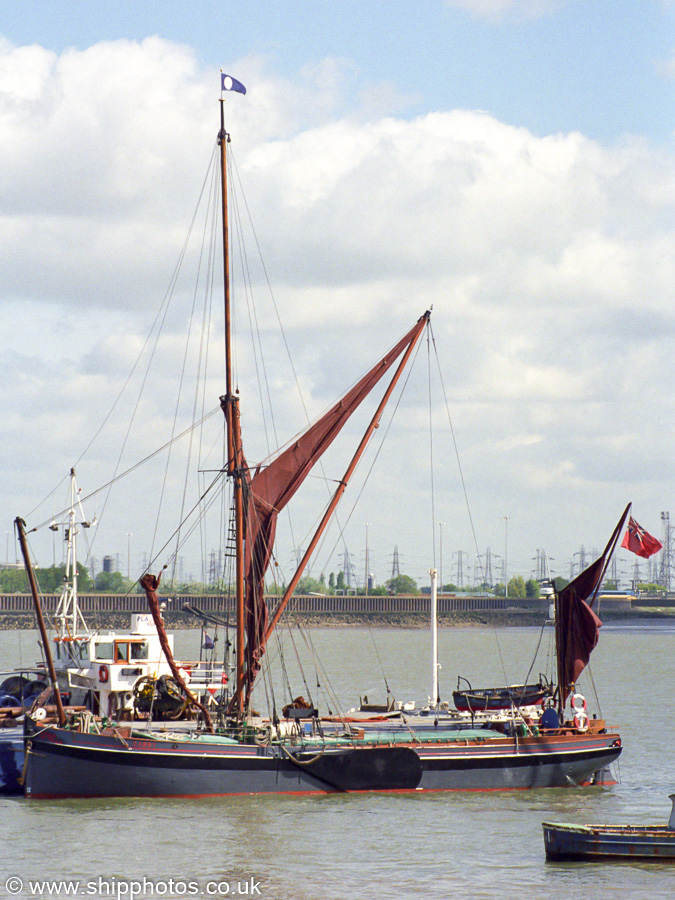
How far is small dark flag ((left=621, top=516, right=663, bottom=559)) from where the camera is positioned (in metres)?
42.2

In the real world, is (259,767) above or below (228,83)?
below

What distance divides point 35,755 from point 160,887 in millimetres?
10329

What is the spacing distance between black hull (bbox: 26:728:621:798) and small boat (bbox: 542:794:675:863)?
29.8 ft

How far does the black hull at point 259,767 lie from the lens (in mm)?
35812

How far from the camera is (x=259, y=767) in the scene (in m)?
36.4

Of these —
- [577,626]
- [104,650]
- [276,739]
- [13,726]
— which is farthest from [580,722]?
[13,726]

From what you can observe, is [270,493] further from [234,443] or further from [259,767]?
[259,767]

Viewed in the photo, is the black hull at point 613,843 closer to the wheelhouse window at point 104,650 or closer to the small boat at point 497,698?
the small boat at point 497,698

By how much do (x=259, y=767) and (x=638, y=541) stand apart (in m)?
15.7

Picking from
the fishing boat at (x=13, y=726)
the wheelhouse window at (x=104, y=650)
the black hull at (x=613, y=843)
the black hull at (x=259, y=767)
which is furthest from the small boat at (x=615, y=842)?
the wheelhouse window at (x=104, y=650)

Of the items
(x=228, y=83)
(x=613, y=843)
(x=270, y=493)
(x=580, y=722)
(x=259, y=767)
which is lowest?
(x=613, y=843)

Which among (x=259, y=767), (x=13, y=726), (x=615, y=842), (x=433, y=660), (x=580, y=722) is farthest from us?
(x=433, y=660)

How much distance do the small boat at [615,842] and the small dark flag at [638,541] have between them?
48.0 feet

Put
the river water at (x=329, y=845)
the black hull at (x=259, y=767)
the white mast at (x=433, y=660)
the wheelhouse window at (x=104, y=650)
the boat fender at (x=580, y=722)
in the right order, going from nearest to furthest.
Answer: the river water at (x=329, y=845)
the black hull at (x=259, y=767)
the boat fender at (x=580, y=722)
the wheelhouse window at (x=104, y=650)
the white mast at (x=433, y=660)
